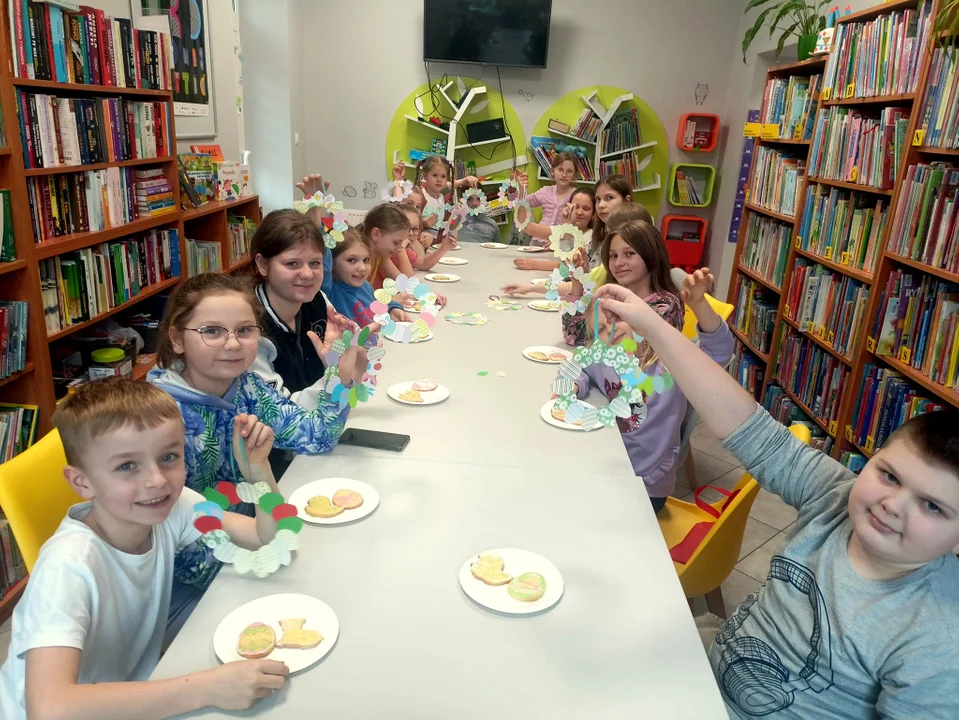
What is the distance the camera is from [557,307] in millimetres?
2891

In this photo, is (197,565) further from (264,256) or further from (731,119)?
(731,119)

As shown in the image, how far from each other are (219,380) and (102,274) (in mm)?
1491

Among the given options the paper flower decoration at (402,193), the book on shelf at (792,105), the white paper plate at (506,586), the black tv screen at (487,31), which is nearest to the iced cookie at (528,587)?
the white paper plate at (506,586)

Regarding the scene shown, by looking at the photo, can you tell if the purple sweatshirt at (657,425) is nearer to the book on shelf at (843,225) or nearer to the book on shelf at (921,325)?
the book on shelf at (921,325)

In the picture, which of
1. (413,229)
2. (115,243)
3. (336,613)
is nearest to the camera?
(336,613)

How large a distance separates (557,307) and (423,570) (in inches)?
75.7

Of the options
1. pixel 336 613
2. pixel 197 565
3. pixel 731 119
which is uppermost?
pixel 731 119

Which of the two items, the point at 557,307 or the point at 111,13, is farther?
the point at 111,13

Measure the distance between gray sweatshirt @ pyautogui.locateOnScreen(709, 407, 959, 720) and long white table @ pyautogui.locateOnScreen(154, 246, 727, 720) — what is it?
20 cm

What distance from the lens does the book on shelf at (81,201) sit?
2256mm

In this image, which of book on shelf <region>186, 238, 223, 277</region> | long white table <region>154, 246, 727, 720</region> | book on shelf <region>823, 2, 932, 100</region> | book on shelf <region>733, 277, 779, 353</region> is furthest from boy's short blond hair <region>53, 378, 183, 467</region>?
book on shelf <region>733, 277, 779, 353</region>

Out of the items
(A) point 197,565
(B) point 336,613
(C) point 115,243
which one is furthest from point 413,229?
(B) point 336,613

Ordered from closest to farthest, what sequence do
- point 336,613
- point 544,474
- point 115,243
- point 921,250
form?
point 336,613 → point 544,474 → point 921,250 → point 115,243

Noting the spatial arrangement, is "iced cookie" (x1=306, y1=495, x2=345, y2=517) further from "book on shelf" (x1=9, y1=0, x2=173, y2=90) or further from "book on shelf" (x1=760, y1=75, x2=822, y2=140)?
"book on shelf" (x1=760, y1=75, x2=822, y2=140)
